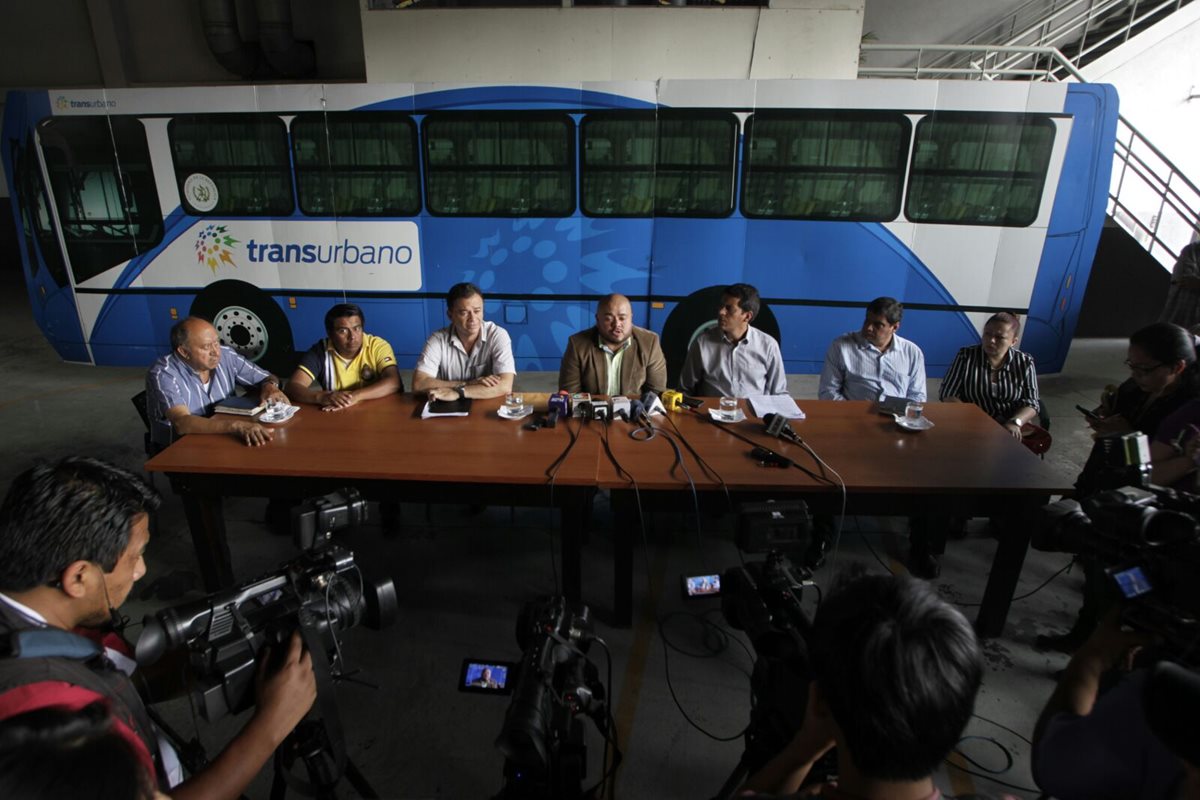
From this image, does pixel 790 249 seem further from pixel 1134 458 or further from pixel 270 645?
pixel 270 645

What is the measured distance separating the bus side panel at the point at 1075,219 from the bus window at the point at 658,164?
2.77m

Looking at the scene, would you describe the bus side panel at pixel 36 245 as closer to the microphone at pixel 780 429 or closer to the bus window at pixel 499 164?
the bus window at pixel 499 164

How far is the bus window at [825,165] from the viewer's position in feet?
17.2

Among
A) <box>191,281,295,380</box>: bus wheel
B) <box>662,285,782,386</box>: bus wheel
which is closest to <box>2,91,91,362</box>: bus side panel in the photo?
<box>191,281,295,380</box>: bus wheel

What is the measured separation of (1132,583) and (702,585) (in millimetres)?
1022

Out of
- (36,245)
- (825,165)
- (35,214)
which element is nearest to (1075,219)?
(825,165)

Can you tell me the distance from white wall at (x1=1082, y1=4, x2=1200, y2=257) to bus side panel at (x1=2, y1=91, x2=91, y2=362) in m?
11.3

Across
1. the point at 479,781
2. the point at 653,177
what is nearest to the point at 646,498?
the point at 479,781

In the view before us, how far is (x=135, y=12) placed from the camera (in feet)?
28.9

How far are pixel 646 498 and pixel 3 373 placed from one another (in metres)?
7.83

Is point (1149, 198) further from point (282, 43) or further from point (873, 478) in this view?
point (282, 43)

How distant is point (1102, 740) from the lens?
1215mm

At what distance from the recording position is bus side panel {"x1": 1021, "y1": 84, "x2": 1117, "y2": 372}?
16.8 feet

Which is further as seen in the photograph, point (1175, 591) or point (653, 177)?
point (653, 177)
